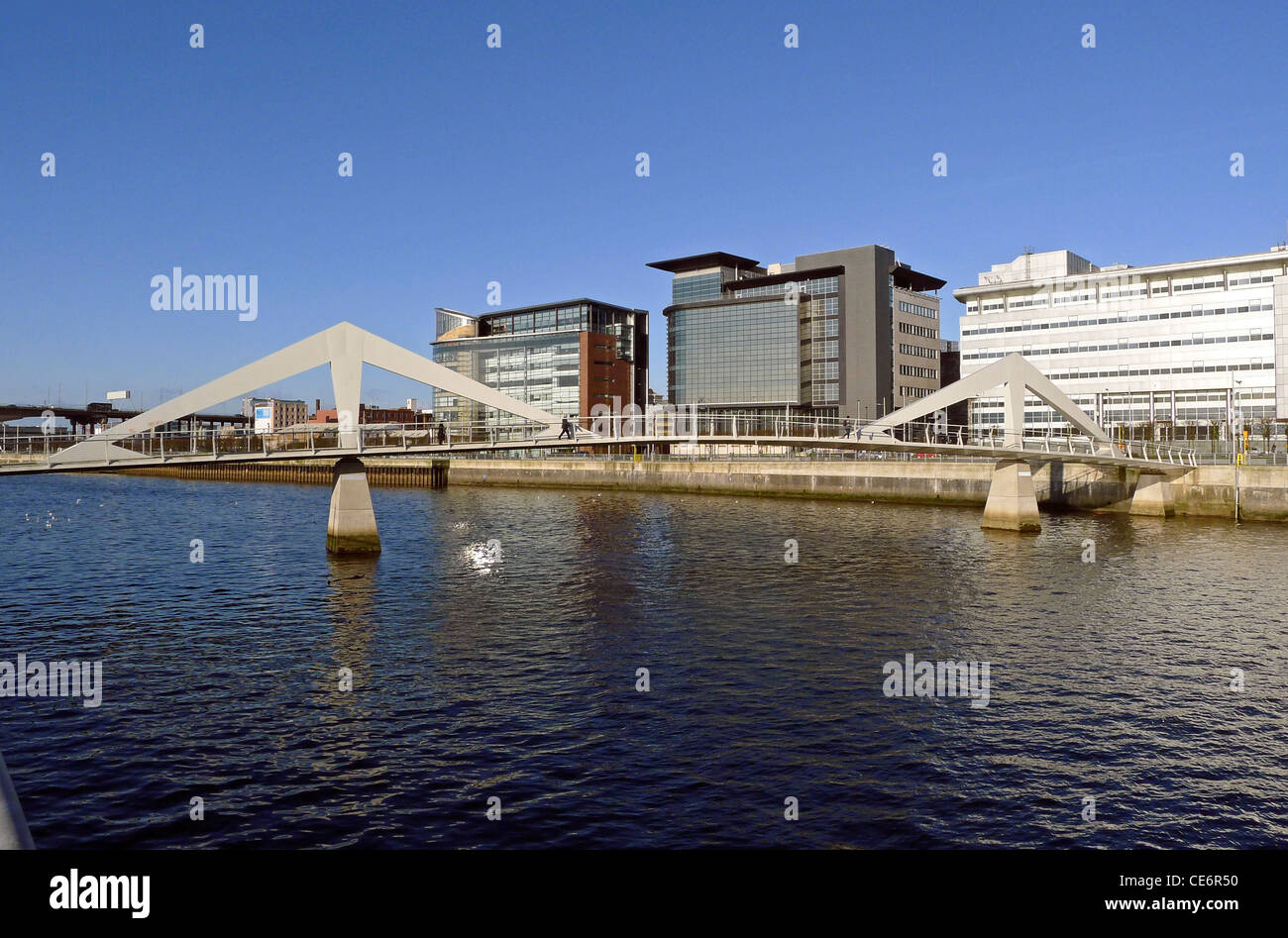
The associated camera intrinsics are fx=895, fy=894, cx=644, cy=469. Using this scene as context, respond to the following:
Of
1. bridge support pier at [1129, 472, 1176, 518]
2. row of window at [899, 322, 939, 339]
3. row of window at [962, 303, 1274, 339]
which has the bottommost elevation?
bridge support pier at [1129, 472, 1176, 518]

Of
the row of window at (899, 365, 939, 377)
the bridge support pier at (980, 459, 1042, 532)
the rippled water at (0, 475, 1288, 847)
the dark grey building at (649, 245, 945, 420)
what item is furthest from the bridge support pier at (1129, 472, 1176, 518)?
the row of window at (899, 365, 939, 377)

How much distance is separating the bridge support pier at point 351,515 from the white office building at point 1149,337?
8120 cm

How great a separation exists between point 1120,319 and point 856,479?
55823 mm

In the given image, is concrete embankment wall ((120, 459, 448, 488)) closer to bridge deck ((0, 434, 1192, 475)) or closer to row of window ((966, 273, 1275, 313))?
bridge deck ((0, 434, 1192, 475))

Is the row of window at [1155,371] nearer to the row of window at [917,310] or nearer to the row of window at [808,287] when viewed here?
the row of window at [917,310]

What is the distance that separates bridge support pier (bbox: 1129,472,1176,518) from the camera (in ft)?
197

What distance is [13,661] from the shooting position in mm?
22000

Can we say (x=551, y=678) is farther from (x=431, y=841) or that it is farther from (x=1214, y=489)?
(x=1214, y=489)

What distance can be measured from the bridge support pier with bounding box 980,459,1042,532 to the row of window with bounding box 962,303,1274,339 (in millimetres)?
69306

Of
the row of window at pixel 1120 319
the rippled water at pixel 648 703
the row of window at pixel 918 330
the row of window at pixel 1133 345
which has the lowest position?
the rippled water at pixel 648 703

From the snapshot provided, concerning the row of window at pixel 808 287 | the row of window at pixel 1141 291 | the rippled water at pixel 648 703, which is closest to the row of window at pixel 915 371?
the row of window at pixel 1141 291

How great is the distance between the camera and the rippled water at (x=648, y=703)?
1310 cm
